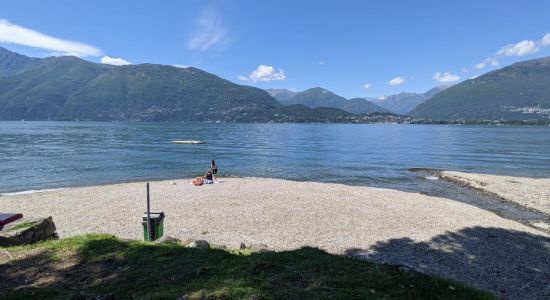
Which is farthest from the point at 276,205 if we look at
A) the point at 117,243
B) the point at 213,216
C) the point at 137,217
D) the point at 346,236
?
the point at 117,243

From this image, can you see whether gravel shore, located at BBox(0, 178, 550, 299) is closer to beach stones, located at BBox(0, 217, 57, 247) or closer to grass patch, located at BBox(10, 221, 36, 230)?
beach stones, located at BBox(0, 217, 57, 247)

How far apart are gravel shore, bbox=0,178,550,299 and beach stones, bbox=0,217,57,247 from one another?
4.06m

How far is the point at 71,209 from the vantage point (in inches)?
951

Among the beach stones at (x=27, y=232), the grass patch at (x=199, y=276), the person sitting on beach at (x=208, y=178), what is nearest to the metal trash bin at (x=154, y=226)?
the grass patch at (x=199, y=276)

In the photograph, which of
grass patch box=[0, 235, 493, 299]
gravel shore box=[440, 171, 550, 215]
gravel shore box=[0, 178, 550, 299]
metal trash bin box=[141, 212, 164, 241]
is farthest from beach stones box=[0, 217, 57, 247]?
gravel shore box=[440, 171, 550, 215]

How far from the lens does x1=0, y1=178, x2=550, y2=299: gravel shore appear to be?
14406mm

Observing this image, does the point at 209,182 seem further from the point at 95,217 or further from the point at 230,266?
the point at 230,266

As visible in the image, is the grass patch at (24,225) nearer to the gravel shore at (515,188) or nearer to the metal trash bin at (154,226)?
the metal trash bin at (154,226)

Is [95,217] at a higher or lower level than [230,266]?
lower

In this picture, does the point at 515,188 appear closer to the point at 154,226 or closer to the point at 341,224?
the point at 341,224

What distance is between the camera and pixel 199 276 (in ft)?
29.6

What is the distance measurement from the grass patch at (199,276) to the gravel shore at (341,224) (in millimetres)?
5356

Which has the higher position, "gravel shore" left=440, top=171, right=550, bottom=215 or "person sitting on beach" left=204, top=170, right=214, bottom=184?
"person sitting on beach" left=204, top=170, right=214, bottom=184

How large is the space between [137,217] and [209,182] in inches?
543
